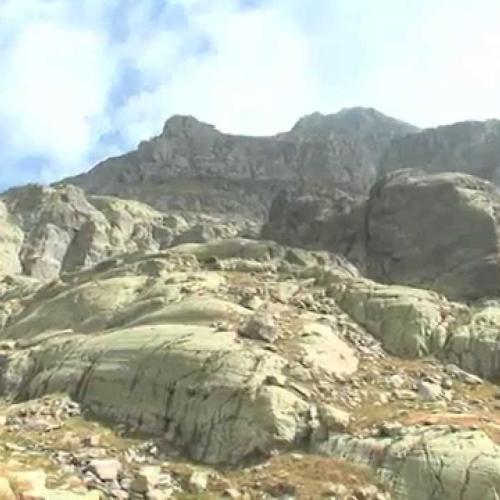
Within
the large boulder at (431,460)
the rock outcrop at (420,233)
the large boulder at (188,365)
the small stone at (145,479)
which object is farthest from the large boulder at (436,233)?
the small stone at (145,479)

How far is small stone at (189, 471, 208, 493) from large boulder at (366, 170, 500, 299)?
41147 mm

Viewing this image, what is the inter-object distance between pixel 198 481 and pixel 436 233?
180 feet

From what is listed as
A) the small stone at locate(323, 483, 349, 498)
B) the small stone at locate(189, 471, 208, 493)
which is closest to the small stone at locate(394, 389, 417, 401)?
the small stone at locate(323, 483, 349, 498)

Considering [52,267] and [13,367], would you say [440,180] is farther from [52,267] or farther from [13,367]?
[52,267]

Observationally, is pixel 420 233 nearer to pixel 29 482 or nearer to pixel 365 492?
pixel 365 492

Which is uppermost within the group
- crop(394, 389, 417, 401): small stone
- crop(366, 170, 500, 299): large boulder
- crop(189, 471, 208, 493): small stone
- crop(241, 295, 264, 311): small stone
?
crop(366, 170, 500, 299): large boulder

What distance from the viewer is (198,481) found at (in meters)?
33.8

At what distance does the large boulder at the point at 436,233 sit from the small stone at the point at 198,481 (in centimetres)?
4115

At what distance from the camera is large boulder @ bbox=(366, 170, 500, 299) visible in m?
74.6

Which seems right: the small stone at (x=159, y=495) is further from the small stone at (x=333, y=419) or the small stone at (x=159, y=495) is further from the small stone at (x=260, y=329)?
the small stone at (x=260, y=329)

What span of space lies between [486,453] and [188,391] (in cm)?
1284

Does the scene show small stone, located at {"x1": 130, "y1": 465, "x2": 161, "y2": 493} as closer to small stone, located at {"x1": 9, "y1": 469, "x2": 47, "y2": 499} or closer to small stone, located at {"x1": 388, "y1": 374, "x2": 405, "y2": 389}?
small stone, located at {"x1": 9, "y1": 469, "x2": 47, "y2": 499}

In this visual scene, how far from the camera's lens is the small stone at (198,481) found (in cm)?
3341

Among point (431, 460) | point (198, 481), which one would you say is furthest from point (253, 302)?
point (431, 460)
